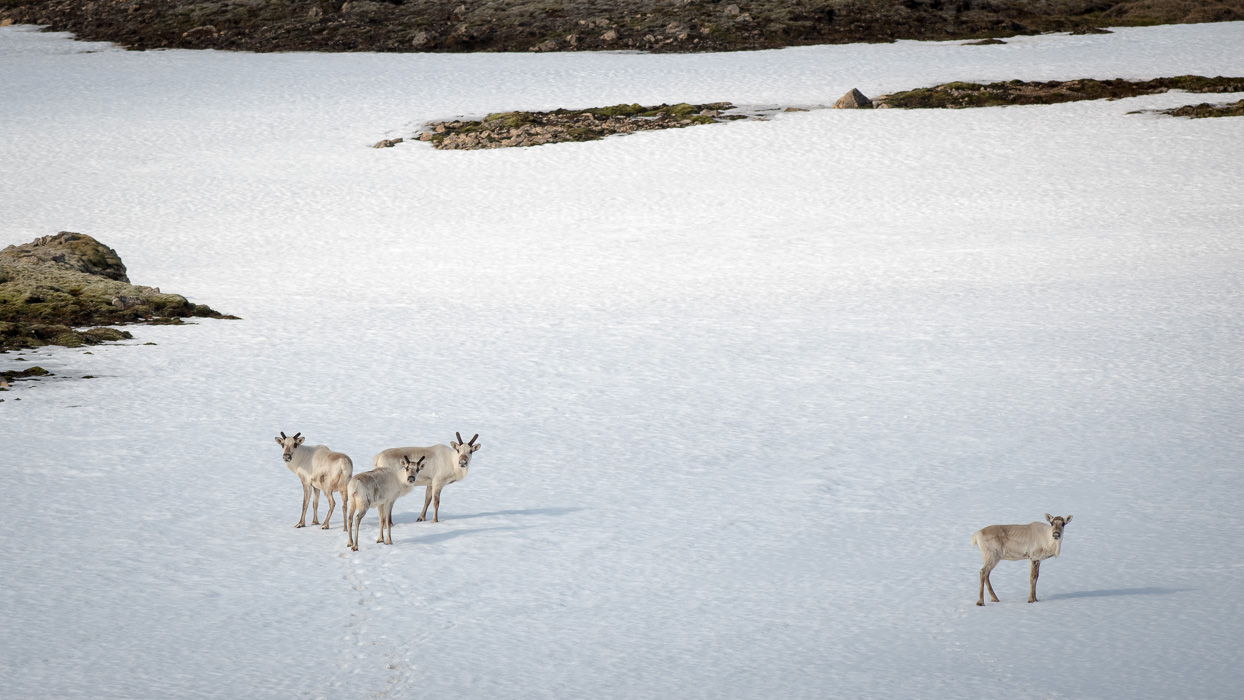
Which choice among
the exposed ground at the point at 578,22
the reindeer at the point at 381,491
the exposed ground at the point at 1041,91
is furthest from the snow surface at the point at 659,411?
the exposed ground at the point at 578,22

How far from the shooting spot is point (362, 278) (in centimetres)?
2450

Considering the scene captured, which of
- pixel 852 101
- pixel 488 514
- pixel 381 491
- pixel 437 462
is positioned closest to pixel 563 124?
pixel 852 101

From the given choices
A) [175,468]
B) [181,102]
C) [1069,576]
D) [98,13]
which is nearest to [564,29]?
[181,102]

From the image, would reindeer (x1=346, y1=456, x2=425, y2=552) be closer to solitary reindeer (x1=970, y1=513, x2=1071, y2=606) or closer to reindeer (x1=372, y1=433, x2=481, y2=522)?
reindeer (x1=372, y1=433, x2=481, y2=522)

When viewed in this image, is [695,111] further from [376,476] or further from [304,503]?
[376,476]

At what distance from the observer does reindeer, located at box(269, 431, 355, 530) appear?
9.85 m

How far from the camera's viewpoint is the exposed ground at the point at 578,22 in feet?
165

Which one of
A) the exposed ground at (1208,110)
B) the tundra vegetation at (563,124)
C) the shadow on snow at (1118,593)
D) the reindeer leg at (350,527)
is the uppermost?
the tundra vegetation at (563,124)

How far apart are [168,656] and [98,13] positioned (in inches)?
2180

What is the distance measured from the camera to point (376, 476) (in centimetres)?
959

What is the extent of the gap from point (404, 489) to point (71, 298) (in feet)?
42.0

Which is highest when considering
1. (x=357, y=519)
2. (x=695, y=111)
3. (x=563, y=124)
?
(x=695, y=111)

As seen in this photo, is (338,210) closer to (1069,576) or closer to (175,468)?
(175,468)

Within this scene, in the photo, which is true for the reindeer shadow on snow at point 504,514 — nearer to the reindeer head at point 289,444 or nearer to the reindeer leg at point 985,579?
the reindeer head at point 289,444
